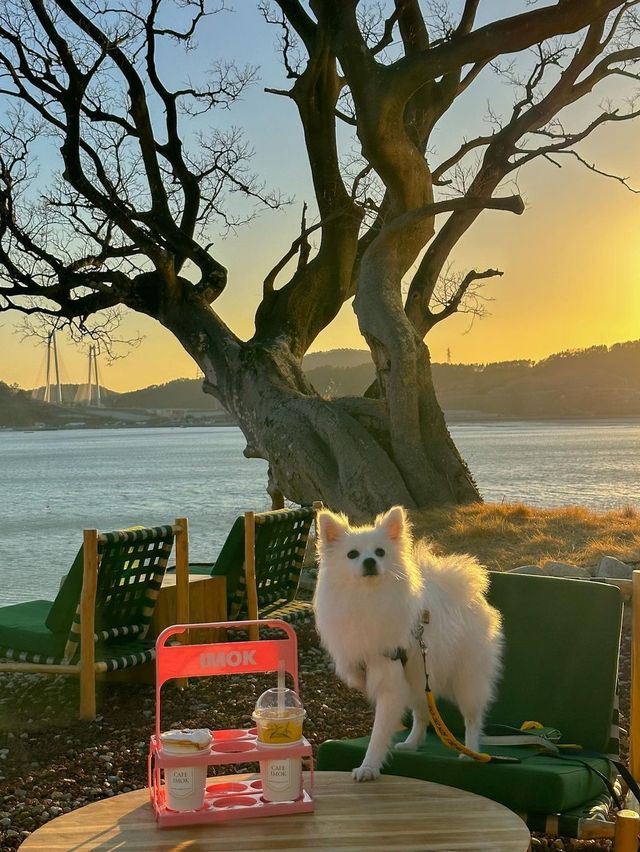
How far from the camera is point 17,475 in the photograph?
88.2 meters

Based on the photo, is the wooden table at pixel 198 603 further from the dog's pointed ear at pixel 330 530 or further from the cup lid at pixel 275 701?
the cup lid at pixel 275 701

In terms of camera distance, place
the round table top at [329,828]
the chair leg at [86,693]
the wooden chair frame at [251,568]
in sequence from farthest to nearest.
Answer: the wooden chair frame at [251,568] < the chair leg at [86,693] < the round table top at [329,828]

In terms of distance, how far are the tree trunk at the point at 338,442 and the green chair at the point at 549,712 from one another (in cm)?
942

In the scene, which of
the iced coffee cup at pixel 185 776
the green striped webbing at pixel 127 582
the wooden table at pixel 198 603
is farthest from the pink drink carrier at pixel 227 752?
the wooden table at pixel 198 603

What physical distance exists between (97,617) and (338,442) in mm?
8338

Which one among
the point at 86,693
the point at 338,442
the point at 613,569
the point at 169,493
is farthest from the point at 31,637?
the point at 169,493

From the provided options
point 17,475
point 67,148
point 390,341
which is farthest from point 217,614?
point 17,475

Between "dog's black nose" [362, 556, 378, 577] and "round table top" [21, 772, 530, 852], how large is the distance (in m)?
0.92

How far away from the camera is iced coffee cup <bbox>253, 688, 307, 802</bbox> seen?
3.38 metres

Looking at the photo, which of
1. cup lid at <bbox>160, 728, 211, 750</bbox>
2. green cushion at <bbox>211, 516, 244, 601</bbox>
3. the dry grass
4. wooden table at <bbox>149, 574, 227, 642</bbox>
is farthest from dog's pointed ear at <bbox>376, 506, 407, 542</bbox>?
the dry grass

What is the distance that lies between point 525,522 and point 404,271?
4.59 meters

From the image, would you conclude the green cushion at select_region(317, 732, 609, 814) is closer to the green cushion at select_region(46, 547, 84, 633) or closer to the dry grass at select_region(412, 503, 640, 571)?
the green cushion at select_region(46, 547, 84, 633)

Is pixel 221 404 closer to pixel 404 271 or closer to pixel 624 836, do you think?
pixel 404 271

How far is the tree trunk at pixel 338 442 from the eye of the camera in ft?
48.1
